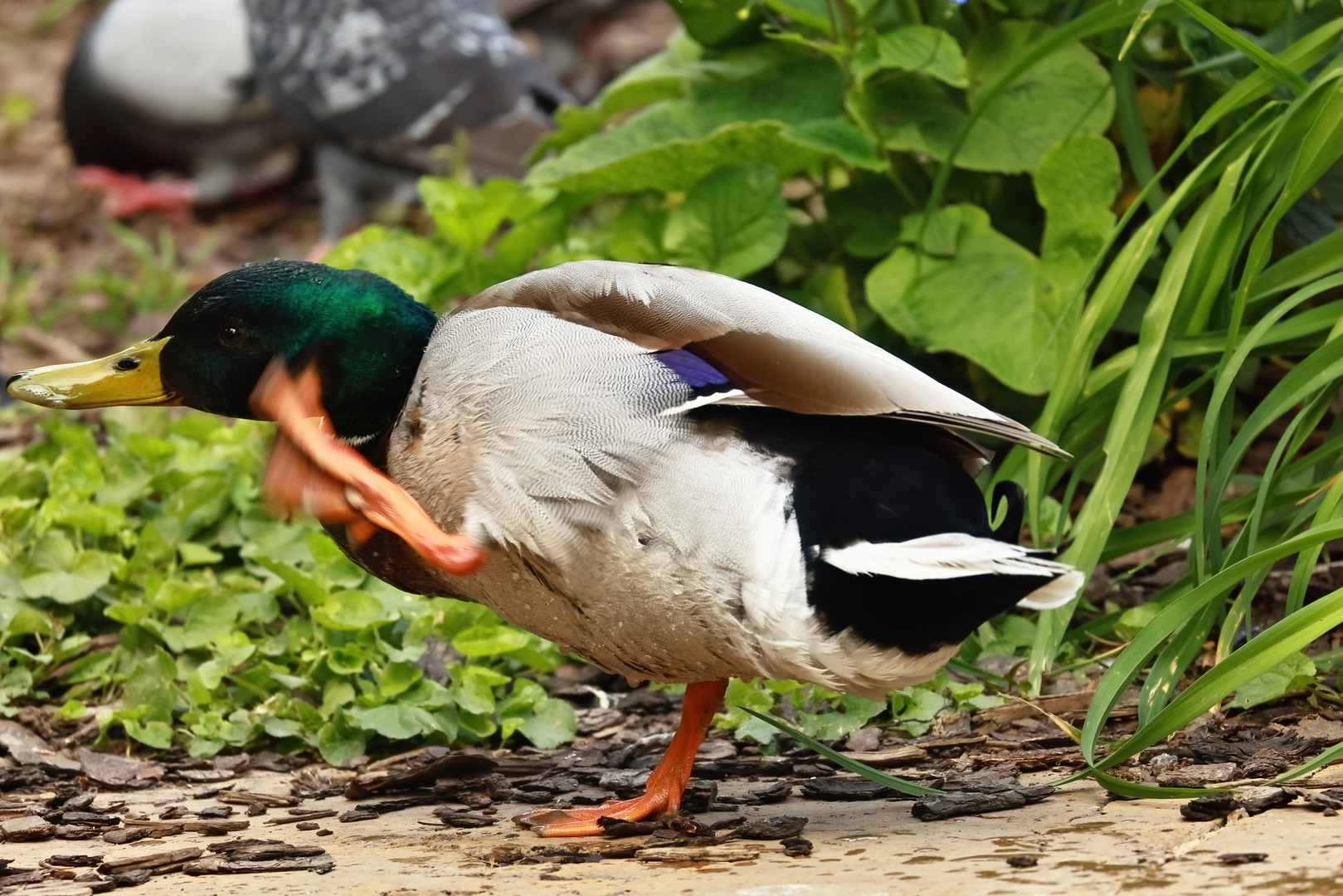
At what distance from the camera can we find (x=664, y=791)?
217cm

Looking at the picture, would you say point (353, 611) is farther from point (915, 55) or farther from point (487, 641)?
point (915, 55)

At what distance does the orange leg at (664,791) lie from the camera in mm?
2105

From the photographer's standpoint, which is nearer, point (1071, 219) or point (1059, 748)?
point (1059, 748)

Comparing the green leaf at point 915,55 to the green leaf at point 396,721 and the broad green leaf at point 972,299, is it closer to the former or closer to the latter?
the broad green leaf at point 972,299

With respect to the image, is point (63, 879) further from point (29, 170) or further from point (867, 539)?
point (29, 170)

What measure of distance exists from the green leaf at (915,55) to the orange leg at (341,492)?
58.7 inches

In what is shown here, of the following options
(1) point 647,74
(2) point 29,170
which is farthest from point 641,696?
(2) point 29,170

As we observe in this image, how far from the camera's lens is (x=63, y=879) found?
1883 millimetres

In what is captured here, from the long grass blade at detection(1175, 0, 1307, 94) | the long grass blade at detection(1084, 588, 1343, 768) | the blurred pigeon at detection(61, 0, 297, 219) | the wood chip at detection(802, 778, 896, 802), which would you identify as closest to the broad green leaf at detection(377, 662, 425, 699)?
the wood chip at detection(802, 778, 896, 802)

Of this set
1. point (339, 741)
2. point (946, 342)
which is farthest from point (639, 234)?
point (339, 741)

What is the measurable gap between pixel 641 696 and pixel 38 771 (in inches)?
44.0

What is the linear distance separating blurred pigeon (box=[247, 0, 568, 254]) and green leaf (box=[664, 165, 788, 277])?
254cm

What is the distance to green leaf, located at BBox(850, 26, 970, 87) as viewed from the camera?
9.57ft

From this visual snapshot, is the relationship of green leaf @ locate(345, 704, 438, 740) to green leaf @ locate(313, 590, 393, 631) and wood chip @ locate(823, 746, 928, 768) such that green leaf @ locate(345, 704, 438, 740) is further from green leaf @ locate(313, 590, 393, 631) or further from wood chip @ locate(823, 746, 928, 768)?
wood chip @ locate(823, 746, 928, 768)
